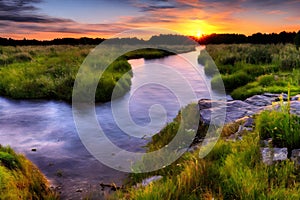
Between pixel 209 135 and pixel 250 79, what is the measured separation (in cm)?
1113

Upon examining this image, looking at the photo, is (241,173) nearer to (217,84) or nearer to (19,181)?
(19,181)

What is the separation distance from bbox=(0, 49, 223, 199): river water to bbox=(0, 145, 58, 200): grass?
0.42m

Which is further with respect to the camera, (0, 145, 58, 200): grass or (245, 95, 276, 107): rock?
(245, 95, 276, 107): rock

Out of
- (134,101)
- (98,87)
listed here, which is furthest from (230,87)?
(98,87)

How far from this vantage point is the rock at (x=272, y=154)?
557cm

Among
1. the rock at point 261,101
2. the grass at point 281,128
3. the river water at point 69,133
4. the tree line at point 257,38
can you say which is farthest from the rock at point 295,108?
the tree line at point 257,38

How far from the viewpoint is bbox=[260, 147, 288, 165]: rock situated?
18.3 ft

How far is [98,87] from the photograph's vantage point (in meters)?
16.8

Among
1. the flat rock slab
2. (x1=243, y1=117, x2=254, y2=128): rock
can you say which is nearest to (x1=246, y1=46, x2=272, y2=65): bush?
the flat rock slab

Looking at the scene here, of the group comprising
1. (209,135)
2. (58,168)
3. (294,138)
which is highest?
(294,138)

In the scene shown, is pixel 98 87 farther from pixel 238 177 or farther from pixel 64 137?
pixel 238 177

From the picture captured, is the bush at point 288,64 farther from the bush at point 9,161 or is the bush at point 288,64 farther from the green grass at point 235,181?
the bush at point 9,161

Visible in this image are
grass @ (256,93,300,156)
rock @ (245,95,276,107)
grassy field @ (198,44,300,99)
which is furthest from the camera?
grassy field @ (198,44,300,99)

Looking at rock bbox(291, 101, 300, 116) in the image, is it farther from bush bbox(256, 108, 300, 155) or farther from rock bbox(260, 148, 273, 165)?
rock bbox(260, 148, 273, 165)
